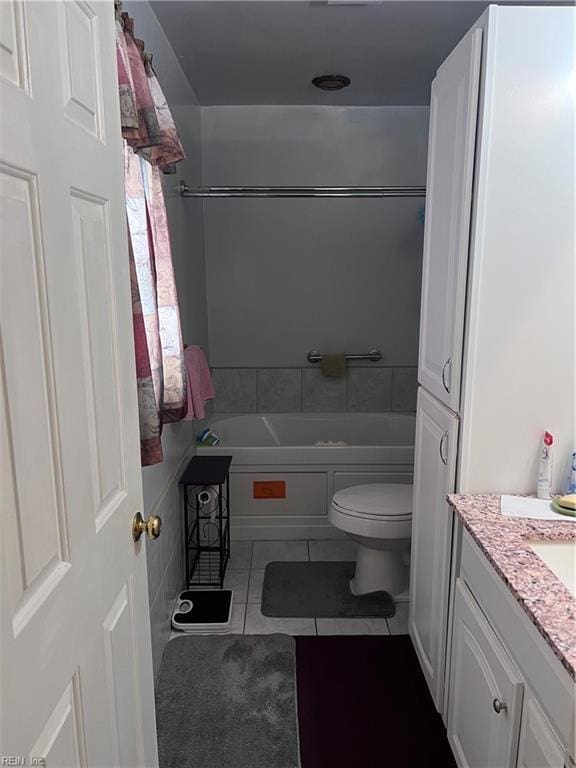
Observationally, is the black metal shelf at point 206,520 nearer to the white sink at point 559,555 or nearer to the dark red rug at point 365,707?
the dark red rug at point 365,707

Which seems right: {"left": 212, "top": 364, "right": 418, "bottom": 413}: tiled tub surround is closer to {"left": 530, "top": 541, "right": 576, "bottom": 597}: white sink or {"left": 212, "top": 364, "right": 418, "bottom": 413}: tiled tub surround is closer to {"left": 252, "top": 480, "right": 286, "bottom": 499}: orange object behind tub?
{"left": 252, "top": 480, "right": 286, "bottom": 499}: orange object behind tub

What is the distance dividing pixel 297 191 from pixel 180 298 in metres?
0.83

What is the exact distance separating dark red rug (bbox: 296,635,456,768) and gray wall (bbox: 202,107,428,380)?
2.06 meters

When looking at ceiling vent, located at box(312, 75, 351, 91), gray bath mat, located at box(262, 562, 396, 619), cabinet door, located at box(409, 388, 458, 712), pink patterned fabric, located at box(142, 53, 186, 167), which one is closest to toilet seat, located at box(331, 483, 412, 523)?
cabinet door, located at box(409, 388, 458, 712)

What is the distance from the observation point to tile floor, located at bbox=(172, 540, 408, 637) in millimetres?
2518

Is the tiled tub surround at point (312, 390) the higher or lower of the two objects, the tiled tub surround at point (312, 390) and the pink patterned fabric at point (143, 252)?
the lower

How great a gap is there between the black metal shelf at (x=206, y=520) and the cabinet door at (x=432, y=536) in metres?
1.01

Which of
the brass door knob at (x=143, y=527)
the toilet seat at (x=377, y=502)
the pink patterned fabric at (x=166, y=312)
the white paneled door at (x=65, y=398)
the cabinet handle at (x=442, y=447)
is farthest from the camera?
the toilet seat at (x=377, y=502)

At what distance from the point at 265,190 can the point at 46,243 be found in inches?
92.9

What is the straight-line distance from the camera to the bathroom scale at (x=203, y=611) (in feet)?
8.16

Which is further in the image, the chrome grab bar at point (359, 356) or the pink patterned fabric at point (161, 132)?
the chrome grab bar at point (359, 356)

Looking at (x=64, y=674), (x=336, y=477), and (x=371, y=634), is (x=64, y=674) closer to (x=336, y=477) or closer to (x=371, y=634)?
(x=371, y=634)

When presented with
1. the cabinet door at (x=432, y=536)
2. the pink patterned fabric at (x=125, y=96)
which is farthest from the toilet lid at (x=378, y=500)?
the pink patterned fabric at (x=125, y=96)

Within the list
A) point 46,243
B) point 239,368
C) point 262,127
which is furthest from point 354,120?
point 46,243
